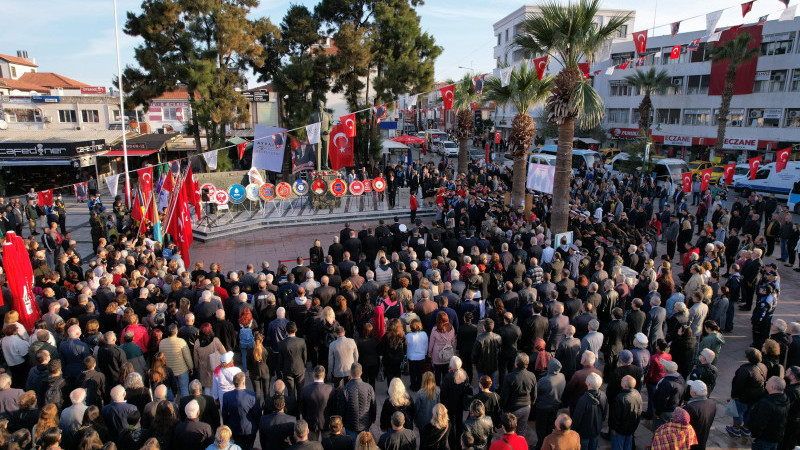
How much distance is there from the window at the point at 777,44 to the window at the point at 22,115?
169ft

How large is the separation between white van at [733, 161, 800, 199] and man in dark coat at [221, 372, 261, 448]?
25740 millimetres

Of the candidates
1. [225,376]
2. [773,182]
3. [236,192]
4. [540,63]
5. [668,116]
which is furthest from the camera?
[668,116]

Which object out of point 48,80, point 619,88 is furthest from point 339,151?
point 48,80

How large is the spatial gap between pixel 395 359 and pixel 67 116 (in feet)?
122

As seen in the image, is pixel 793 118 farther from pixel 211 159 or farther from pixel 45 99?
pixel 45 99

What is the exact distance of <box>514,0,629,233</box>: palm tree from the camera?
12438 millimetres

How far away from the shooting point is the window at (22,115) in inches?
1305

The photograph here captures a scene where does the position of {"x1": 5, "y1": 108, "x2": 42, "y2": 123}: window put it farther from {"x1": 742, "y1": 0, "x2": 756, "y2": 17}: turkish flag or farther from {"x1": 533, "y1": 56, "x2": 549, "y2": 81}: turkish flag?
{"x1": 742, "y1": 0, "x2": 756, "y2": 17}: turkish flag

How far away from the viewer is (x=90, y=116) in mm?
34719

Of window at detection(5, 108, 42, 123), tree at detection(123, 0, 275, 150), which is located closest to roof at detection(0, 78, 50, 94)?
window at detection(5, 108, 42, 123)

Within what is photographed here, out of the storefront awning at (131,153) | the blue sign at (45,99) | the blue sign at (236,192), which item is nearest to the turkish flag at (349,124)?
the blue sign at (236,192)

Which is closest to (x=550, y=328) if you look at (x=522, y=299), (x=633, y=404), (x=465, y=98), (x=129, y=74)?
(x=522, y=299)

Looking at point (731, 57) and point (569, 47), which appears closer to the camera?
point (569, 47)

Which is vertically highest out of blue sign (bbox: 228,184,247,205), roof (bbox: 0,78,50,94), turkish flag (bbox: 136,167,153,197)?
roof (bbox: 0,78,50,94)
